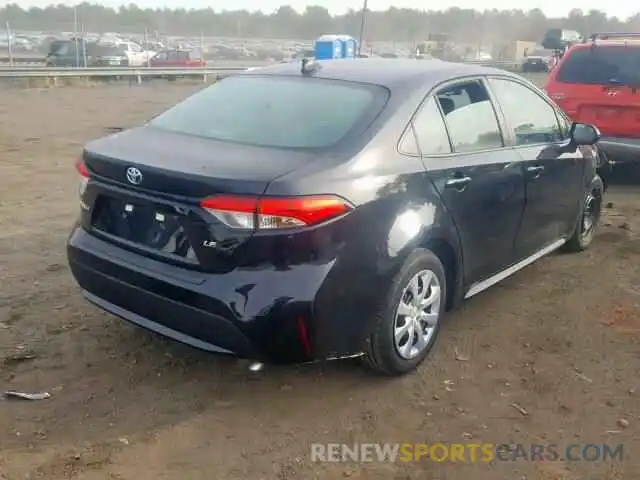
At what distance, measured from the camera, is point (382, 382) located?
3.67m

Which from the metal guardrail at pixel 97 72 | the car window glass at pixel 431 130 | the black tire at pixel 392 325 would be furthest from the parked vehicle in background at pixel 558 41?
the black tire at pixel 392 325

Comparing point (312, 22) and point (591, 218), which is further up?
point (312, 22)

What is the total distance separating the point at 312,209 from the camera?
3.04 meters

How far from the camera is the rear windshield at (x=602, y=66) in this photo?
25.7ft

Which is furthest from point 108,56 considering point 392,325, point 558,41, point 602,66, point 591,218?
point 392,325

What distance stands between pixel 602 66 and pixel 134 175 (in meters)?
6.39

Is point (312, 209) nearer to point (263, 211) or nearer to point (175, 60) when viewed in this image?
point (263, 211)

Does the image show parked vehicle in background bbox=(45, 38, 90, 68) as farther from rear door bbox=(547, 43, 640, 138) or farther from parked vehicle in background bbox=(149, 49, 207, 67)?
rear door bbox=(547, 43, 640, 138)

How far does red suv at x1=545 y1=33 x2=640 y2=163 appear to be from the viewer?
774 centimetres

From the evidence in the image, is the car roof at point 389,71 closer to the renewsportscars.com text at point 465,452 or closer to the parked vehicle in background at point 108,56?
the renewsportscars.com text at point 465,452

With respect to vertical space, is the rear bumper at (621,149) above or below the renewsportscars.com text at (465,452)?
above

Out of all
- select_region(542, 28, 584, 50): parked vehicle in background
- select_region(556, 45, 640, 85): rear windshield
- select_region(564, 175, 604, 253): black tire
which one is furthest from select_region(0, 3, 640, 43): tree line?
select_region(564, 175, 604, 253): black tire

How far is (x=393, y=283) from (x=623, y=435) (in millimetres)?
1239

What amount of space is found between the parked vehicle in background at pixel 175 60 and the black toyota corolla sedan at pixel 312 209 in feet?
90.8
